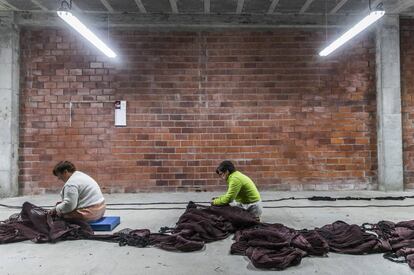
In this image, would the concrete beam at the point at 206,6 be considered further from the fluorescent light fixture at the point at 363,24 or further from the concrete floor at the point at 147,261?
the concrete floor at the point at 147,261

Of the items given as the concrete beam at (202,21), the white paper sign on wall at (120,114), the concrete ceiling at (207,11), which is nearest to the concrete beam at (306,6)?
the concrete ceiling at (207,11)

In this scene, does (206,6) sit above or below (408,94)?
above

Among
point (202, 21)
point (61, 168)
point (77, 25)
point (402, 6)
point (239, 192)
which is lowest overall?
point (239, 192)

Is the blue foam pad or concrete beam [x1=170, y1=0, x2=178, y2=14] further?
concrete beam [x1=170, y1=0, x2=178, y2=14]

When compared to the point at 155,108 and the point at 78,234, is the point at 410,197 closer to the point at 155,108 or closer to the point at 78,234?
the point at 155,108

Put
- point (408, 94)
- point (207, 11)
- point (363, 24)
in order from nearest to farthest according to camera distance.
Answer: point (363, 24), point (207, 11), point (408, 94)

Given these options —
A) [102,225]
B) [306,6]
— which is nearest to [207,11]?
[306,6]

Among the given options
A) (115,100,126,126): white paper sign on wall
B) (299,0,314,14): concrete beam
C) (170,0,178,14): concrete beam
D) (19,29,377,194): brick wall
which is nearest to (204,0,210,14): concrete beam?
(19,29,377,194): brick wall

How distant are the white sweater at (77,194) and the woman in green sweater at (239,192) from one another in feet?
5.29

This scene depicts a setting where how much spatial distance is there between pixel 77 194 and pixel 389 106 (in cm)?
672

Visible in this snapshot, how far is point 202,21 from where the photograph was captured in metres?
7.64

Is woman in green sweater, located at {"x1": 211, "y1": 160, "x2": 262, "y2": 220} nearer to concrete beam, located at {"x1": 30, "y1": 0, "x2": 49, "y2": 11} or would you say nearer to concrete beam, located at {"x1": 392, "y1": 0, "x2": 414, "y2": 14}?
concrete beam, located at {"x1": 30, "y1": 0, "x2": 49, "y2": 11}

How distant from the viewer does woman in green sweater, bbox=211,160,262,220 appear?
15.0 feet

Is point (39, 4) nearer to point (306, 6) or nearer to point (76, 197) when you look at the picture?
point (76, 197)
